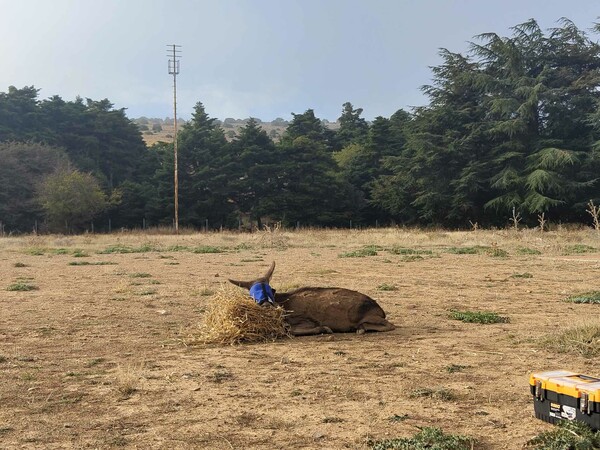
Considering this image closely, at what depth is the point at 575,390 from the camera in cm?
393

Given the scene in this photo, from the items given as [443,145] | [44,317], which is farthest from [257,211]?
[44,317]

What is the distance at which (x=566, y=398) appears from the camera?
4.02 metres

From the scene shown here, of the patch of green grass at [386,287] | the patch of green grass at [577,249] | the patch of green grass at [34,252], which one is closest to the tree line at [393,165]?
the patch of green grass at [577,249]

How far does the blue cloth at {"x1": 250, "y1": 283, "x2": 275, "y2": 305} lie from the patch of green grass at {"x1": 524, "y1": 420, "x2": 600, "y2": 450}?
4.18 meters

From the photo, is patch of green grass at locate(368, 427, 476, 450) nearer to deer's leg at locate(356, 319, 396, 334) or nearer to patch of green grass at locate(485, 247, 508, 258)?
deer's leg at locate(356, 319, 396, 334)

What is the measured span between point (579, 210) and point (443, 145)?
1081cm

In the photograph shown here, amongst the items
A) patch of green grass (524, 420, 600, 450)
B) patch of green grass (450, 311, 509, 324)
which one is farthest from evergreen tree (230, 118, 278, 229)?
patch of green grass (524, 420, 600, 450)

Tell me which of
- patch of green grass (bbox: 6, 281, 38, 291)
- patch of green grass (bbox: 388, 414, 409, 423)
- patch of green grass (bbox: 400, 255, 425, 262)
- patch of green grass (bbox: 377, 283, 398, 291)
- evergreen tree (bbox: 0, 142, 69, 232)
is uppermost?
evergreen tree (bbox: 0, 142, 69, 232)

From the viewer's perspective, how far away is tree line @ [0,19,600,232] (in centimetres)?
4259

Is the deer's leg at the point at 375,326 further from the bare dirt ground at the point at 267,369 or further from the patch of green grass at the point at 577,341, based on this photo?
the patch of green grass at the point at 577,341

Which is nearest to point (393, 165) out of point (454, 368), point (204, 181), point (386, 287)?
point (204, 181)

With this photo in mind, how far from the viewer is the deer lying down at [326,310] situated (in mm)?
7812

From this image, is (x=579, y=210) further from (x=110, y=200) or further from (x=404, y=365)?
(x=404, y=365)

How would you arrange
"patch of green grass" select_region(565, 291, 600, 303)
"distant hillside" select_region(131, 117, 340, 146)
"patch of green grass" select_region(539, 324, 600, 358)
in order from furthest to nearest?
"distant hillside" select_region(131, 117, 340, 146), "patch of green grass" select_region(565, 291, 600, 303), "patch of green grass" select_region(539, 324, 600, 358)
